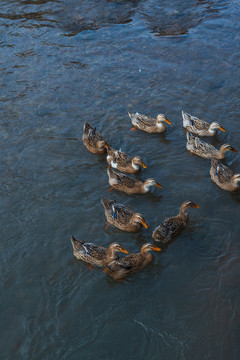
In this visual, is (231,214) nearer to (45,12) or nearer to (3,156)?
(3,156)

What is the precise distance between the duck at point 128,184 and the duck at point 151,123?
7.42 ft

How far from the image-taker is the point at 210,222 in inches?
350

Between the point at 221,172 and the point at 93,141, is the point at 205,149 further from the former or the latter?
the point at 93,141

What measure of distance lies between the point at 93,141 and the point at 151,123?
1.79 meters

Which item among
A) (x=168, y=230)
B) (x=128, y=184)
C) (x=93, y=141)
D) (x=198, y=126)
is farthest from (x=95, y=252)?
(x=198, y=126)

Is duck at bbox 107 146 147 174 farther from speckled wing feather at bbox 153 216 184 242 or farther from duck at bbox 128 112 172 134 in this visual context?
speckled wing feather at bbox 153 216 184 242

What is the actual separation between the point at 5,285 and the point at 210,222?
4317 mm

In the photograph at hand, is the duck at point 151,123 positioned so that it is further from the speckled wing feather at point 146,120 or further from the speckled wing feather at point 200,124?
the speckled wing feather at point 200,124

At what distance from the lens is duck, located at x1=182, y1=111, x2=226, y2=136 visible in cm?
1144

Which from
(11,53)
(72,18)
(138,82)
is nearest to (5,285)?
(138,82)

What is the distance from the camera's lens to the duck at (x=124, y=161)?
1033 centimetres

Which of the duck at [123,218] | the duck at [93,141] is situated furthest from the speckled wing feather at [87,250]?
the duck at [93,141]

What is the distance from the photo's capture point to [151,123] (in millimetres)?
11688

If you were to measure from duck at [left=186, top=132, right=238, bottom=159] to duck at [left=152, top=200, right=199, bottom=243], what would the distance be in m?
2.40
